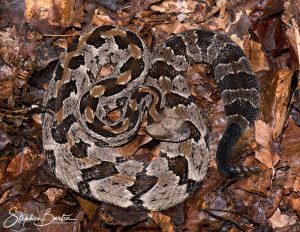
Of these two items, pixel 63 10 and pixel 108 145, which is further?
pixel 63 10

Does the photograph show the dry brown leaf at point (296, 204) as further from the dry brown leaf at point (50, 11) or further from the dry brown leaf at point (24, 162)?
the dry brown leaf at point (50, 11)

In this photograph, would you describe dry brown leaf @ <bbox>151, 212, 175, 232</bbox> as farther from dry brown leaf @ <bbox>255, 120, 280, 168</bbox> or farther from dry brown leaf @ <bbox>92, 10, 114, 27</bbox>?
dry brown leaf @ <bbox>92, 10, 114, 27</bbox>

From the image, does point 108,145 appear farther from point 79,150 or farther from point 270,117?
point 270,117

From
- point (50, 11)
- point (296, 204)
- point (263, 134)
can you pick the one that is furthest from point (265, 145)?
point (50, 11)

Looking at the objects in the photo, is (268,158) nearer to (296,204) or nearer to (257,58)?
(296,204)

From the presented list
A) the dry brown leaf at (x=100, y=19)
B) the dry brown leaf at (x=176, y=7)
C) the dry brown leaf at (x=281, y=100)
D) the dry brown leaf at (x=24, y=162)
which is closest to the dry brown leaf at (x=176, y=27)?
the dry brown leaf at (x=176, y=7)

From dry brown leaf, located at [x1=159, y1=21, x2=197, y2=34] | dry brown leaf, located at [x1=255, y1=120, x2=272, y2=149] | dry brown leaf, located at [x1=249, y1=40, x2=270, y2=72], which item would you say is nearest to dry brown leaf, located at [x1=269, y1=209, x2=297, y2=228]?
dry brown leaf, located at [x1=255, y1=120, x2=272, y2=149]

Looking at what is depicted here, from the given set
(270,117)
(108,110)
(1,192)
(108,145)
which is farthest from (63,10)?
(270,117)
